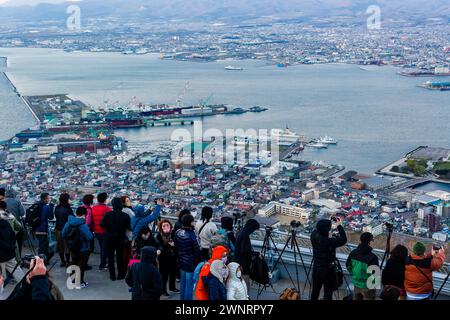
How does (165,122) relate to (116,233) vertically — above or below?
below

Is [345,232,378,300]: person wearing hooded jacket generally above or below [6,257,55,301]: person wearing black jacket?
below

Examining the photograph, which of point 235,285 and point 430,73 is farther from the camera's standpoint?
point 430,73

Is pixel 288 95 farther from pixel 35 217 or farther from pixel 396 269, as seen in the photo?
pixel 396 269

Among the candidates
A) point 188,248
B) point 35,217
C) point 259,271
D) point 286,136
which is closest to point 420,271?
point 259,271

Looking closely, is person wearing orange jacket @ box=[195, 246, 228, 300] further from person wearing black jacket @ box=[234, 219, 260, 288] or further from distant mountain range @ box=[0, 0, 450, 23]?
distant mountain range @ box=[0, 0, 450, 23]

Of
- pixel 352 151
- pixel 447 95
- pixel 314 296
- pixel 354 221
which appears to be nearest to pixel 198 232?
pixel 314 296

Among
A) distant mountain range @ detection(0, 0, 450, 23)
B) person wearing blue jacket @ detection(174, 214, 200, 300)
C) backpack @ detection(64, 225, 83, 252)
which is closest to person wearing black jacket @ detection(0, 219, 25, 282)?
backpack @ detection(64, 225, 83, 252)
